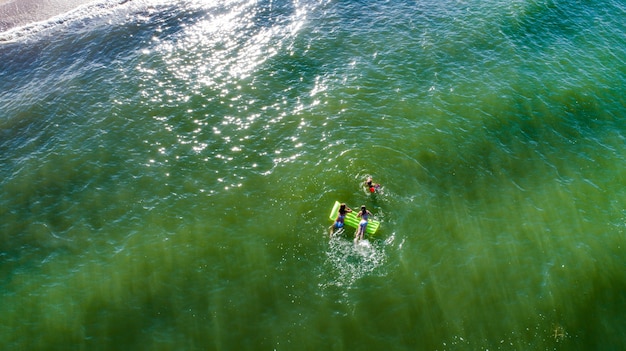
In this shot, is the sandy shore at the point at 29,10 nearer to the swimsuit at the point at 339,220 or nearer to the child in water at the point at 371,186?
the child in water at the point at 371,186

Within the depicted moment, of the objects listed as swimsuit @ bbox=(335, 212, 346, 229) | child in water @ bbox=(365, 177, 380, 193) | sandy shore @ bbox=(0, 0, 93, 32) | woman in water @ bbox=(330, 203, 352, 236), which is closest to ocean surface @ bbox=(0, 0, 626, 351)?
child in water @ bbox=(365, 177, 380, 193)

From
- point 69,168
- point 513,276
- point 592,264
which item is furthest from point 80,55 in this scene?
point 592,264

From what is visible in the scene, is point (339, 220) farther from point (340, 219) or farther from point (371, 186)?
point (371, 186)

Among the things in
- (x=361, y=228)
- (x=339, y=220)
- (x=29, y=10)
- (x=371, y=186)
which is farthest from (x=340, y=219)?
(x=29, y=10)

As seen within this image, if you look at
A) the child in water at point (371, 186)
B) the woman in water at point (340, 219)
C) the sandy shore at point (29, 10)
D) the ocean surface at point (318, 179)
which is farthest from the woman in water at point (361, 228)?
the sandy shore at point (29, 10)

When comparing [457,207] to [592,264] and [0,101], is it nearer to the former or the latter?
[592,264]

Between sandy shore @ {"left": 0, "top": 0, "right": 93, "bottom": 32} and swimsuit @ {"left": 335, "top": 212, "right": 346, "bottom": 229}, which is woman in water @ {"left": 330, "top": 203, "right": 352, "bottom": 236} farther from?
sandy shore @ {"left": 0, "top": 0, "right": 93, "bottom": 32}
